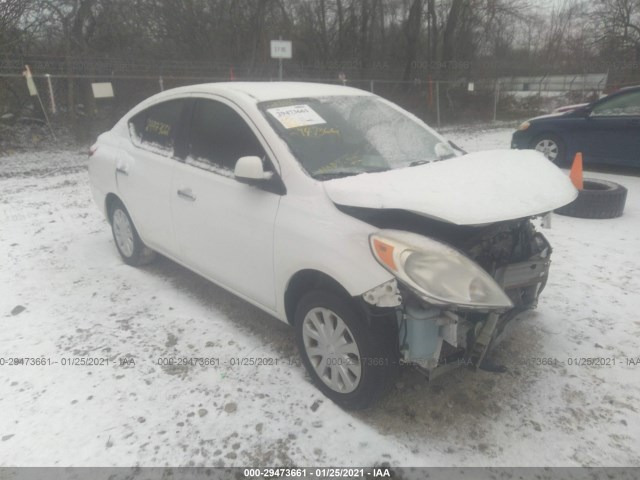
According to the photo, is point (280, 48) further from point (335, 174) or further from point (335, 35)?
point (335, 35)

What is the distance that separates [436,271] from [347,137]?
1.29 metres

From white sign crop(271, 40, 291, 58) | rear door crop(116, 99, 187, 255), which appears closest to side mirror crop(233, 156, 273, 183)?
rear door crop(116, 99, 187, 255)

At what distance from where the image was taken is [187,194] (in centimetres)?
338

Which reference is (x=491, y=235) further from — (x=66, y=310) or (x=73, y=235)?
(x=73, y=235)

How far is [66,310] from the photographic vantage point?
12.3 ft

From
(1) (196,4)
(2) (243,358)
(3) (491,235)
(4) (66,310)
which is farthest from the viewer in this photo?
(1) (196,4)

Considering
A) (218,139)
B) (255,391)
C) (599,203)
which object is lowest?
(255,391)

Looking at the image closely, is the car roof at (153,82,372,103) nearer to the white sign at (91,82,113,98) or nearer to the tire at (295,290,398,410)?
the tire at (295,290,398,410)

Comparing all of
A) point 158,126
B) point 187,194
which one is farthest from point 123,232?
point 187,194

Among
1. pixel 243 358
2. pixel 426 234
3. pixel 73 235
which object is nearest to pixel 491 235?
pixel 426 234

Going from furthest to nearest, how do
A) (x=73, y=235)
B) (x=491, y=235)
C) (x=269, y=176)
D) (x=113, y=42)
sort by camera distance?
(x=113, y=42) → (x=73, y=235) → (x=269, y=176) → (x=491, y=235)

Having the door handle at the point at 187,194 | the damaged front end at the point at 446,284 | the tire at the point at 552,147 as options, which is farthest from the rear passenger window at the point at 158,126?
the tire at the point at 552,147

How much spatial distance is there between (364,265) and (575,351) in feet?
6.15

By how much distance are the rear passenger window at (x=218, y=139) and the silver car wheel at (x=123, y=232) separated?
4.37ft
